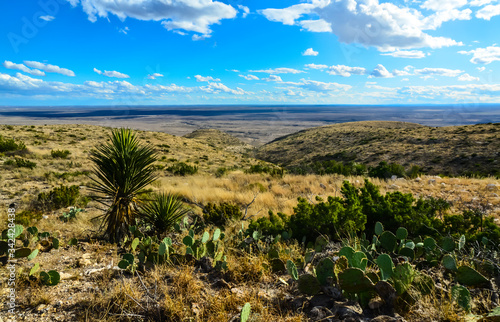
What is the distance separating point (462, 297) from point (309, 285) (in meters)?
1.43

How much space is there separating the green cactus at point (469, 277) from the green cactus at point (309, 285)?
1493mm

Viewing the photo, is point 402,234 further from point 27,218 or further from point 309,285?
point 27,218

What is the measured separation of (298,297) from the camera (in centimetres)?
318

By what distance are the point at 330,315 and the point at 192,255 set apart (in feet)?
7.38

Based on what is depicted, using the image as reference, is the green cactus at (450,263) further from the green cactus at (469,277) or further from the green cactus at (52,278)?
the green cactus at (52,278)

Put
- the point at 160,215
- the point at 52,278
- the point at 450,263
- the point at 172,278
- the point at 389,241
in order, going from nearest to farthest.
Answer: the point at 450,263 < the point at 52,278 < the point at 172,278 < the point at 389,241 < the point at 160,215

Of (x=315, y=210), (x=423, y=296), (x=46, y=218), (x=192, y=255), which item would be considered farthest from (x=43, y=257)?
(x=423, y=296)

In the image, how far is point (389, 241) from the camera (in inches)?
160

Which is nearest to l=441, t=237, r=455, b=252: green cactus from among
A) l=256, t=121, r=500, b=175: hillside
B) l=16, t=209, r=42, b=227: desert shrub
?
l=16, t=209, r=42, b=227: desert shrub

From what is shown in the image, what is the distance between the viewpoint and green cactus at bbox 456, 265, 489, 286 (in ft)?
8.95

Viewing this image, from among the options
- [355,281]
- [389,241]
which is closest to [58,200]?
[355,281]

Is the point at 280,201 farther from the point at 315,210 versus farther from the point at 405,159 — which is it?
the point at 405,159

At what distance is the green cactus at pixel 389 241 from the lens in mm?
4027

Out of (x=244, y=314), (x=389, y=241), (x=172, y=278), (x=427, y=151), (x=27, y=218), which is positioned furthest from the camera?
(x=427, y=151)
